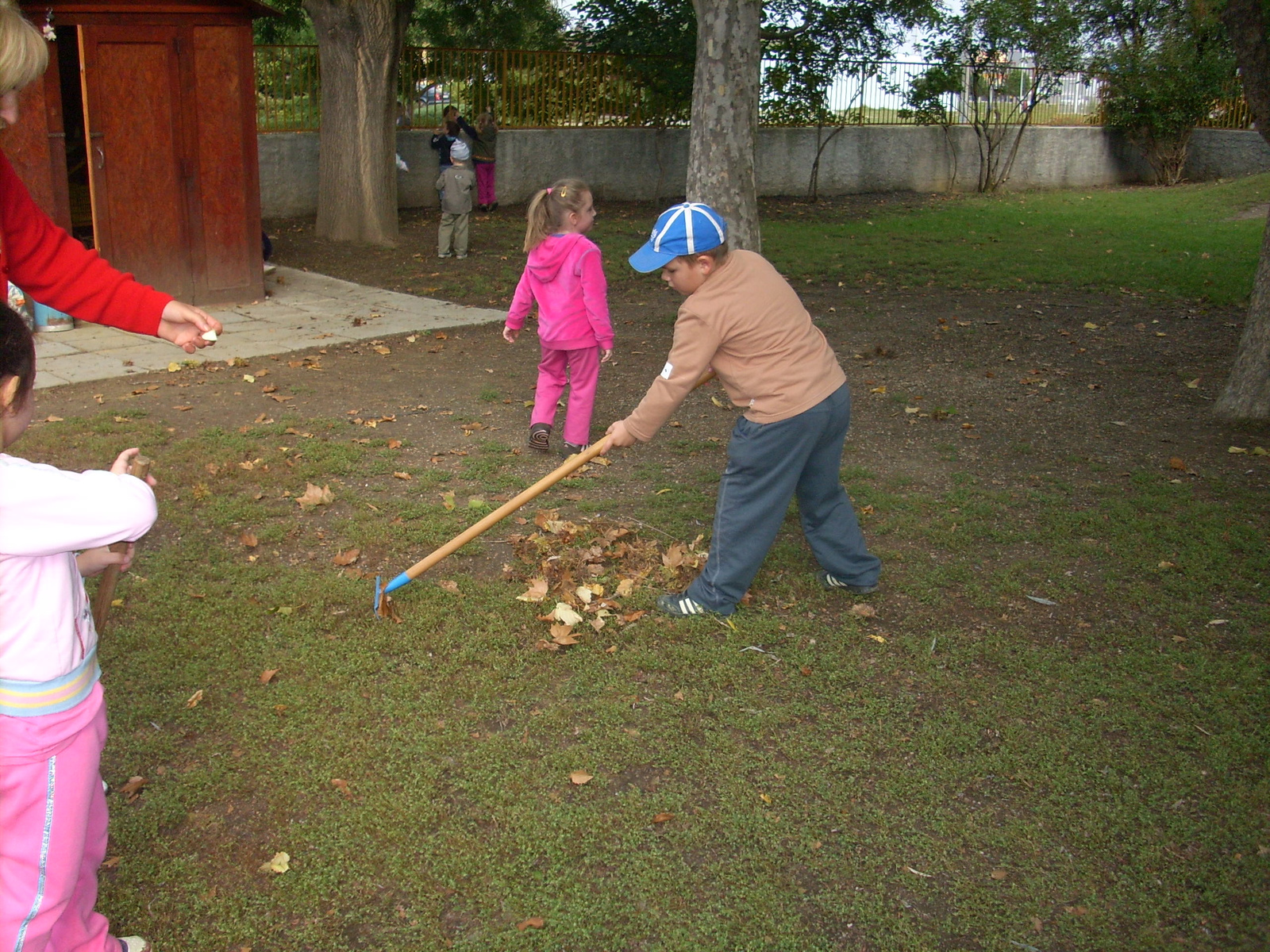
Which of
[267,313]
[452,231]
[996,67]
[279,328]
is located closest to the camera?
[279,328]

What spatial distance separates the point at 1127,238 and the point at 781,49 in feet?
24.7

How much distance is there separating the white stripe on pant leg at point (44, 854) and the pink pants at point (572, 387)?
415cm

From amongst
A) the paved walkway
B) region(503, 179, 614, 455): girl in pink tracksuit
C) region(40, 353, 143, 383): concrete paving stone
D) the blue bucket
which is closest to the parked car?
the paved walkway

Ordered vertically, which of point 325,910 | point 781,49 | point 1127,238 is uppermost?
point 781,49

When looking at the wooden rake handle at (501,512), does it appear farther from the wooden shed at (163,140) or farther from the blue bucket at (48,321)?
the wooden shed at (163,140)

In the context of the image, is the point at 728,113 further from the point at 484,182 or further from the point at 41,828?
the point at 41,828

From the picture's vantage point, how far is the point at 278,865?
118 inches

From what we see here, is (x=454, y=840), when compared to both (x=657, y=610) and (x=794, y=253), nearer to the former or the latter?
(x=657, y=610)

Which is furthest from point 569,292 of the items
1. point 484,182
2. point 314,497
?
point 484,182

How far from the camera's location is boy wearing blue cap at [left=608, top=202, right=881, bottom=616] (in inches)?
159

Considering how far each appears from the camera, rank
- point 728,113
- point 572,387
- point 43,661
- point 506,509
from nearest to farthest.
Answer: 1. point 43,661
2. point 506,509
3. point 572,387
4. point 728,113

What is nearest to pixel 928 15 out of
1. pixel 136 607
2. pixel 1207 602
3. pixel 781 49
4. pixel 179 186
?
pixel 781 49

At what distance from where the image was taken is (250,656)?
4.03m

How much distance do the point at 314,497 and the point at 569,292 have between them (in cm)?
171
